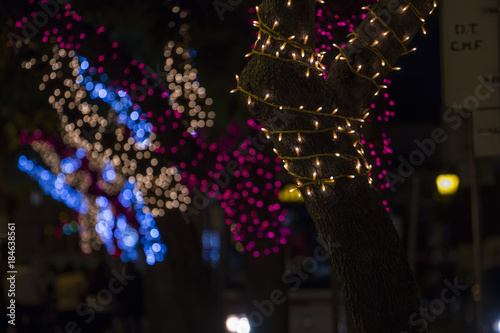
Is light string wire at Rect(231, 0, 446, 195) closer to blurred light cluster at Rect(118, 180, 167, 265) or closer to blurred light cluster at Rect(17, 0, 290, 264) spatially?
blurred light cluster at Rect(17, 0, 290, 264)

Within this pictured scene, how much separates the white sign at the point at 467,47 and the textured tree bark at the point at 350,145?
132cm

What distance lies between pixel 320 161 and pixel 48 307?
10241 millimetres

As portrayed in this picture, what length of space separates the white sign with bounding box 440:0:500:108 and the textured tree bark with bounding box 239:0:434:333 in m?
1.32

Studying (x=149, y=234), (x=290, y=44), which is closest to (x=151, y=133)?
(x=149, y=234)

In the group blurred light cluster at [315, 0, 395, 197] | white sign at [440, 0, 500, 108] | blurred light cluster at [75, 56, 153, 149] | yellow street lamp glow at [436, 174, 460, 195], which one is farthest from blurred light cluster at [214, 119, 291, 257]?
yellow street lamp glow at [436, 174, 460, 195]

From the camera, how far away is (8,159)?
1942cm

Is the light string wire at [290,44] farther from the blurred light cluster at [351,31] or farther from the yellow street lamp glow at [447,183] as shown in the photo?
the yellow street lamp glow at [447,183]

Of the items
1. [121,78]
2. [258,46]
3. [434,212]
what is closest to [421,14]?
[258,46]

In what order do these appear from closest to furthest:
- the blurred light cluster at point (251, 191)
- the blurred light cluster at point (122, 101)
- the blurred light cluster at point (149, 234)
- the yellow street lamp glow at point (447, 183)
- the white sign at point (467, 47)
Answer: the white sign at point (467, 47), the blurred light cluster at point (251, 191), the blurred light cluster at point (122, 101), the blurred light cluster at point (149, 234), the yellow street lamp glow at point (447, 183)

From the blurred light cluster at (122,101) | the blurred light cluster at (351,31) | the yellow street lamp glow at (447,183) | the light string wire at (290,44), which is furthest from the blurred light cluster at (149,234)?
the yellow street lamp glow at (447,183)

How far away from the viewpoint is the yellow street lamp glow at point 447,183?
18328 mm

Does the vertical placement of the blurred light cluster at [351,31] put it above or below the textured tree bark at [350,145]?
above

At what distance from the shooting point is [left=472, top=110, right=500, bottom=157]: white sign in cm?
673

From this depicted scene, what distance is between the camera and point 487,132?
674cm
